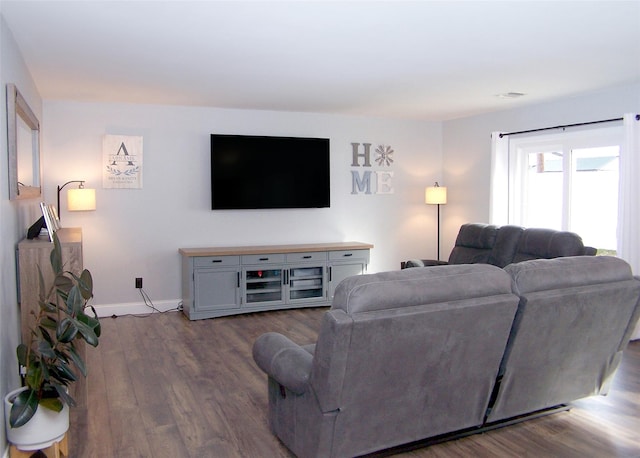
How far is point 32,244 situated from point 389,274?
7.03 ft

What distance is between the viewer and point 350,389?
2.35 metres

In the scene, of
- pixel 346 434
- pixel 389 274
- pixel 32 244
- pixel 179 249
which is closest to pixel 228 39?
pixel 32 244

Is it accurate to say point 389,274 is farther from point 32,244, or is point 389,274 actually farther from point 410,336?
point 32,244

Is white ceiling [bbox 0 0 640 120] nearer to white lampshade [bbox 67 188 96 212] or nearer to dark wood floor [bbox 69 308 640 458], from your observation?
white lampshade [bbox 67 188 96 212]

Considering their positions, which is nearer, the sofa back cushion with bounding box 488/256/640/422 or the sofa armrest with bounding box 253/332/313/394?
the sofa armrest with bounding box 253/332/313/394

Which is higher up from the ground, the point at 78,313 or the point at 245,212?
the point at 245,212

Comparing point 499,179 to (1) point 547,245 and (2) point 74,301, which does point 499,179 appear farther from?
(2) point 74,301

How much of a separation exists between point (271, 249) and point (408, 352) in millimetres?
3675

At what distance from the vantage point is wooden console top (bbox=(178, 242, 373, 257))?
5652 millimetres

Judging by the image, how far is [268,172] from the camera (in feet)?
20.6

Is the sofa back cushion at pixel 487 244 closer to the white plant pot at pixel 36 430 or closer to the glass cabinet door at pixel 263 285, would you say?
the glass cabinet door at pixel 263 285

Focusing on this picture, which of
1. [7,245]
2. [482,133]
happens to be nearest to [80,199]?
[7,245]

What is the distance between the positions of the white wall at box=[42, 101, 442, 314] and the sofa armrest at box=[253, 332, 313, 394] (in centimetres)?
345

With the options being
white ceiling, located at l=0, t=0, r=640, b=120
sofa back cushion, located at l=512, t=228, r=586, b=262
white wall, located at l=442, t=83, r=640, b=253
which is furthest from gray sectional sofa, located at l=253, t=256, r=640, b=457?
white wall, located at l=442, t=83, r=640, b=253
